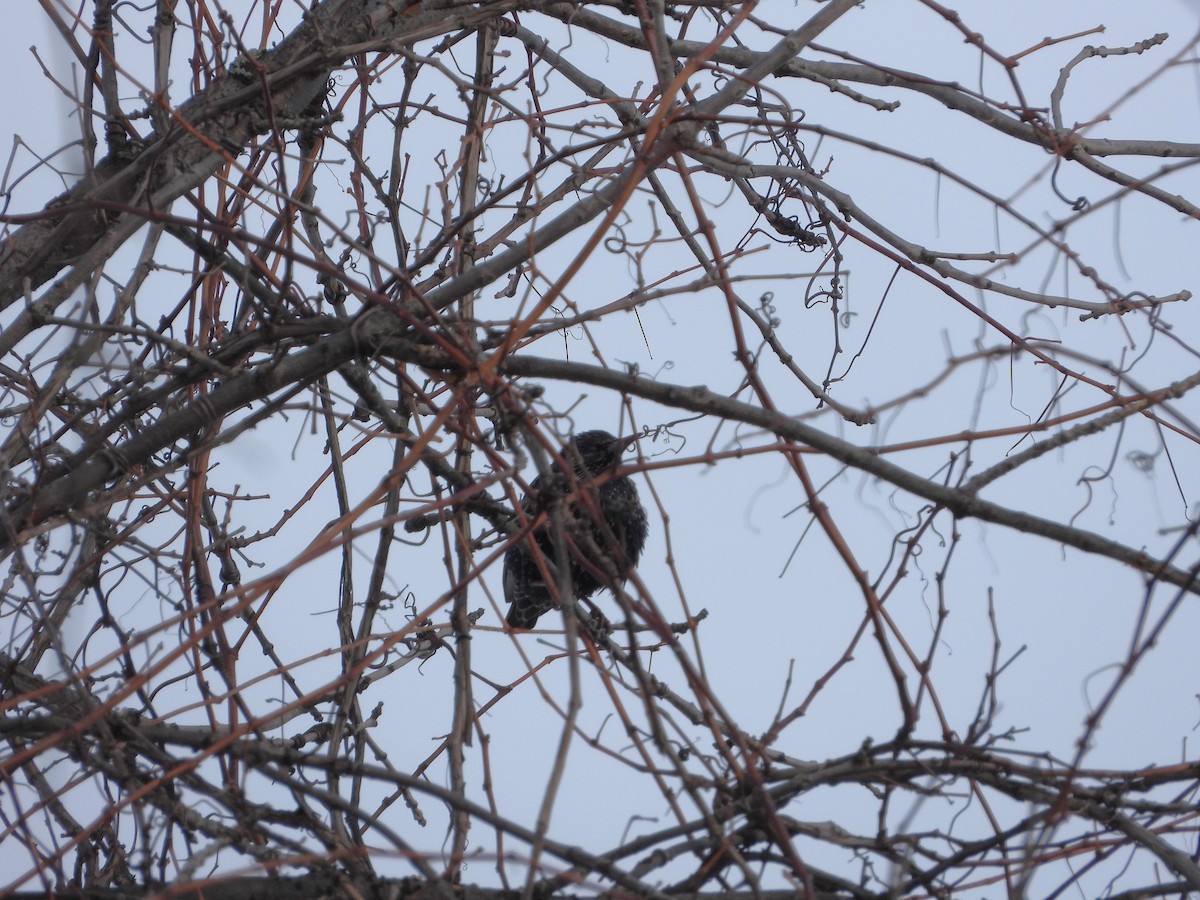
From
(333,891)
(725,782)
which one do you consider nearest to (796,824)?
(725,782)

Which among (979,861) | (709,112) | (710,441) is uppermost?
(709,112)

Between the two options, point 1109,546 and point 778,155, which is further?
point 778,155

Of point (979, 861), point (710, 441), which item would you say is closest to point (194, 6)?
point (710, 441)

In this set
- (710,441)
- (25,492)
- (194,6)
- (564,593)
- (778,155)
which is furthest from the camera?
(778,155)

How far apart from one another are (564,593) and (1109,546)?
524 millimetres

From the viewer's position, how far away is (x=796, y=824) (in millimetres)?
1095

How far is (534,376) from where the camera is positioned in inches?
47.0

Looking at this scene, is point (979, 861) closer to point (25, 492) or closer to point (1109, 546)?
point (1109, 546)

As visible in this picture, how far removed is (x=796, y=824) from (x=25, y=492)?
957 millimetres

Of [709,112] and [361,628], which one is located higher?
[709,112]

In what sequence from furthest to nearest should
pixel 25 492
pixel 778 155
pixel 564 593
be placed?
pixel 778 155, pixel 25 492, pixel 564 593

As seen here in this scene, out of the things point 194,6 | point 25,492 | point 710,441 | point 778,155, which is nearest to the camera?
point 710,441

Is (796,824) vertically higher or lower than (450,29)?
lower

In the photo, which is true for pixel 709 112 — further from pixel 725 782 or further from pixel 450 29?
pixel 725 782
